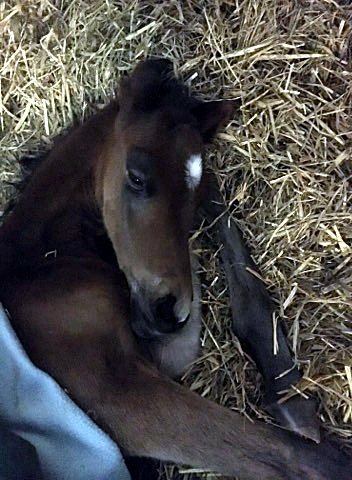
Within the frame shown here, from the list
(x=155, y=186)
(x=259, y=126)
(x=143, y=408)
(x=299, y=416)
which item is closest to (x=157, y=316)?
(x=143, y=408)

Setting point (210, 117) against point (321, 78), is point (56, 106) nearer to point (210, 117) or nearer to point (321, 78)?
point (210, 117)

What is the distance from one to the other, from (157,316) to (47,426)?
469 millimetres

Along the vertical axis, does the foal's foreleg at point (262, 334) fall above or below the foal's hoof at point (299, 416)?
above

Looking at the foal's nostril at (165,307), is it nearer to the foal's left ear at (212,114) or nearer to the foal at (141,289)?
the foal at (141,289)

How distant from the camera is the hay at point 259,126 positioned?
2473 millimetres

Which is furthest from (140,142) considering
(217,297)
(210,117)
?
(217,297)

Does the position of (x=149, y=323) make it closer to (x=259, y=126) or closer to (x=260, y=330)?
(x=260, y=330)

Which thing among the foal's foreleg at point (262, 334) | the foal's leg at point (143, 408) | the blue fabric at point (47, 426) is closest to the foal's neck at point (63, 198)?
the foal's leg at point (143, 408)

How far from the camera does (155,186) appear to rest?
2.31 meters

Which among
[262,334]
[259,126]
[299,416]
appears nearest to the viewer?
[299,416]

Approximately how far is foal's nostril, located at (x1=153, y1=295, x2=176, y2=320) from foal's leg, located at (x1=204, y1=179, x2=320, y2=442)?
1.32 ft

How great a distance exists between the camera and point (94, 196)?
2.61 metres

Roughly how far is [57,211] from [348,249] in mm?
997

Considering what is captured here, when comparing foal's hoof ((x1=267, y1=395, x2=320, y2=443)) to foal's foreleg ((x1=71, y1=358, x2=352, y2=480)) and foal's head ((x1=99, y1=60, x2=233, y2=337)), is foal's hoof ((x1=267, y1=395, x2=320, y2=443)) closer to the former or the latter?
foal's foreleg ((x1=71, y1=358, x2=352, y2=480))
